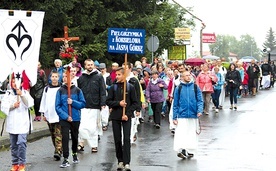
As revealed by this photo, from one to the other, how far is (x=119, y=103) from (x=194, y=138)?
7.47 feet

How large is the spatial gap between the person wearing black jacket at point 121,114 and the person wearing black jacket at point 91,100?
1917 millimetres

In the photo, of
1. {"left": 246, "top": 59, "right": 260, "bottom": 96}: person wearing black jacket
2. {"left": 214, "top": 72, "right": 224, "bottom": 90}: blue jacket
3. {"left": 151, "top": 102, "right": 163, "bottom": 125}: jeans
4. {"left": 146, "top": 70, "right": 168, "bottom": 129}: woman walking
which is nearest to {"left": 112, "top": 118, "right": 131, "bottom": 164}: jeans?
{"left": 151, "top": 102, "right": 163, "bottom": 125}: jeans

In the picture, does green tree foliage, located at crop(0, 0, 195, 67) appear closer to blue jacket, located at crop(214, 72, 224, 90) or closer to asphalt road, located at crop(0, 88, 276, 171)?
blue jacket, located at crop(214, 72, 224, 90)

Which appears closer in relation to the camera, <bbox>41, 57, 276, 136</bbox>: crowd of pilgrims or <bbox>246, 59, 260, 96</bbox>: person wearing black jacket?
<bbox>41, 57, 276, 136</bbox>: crowd of pilgrims

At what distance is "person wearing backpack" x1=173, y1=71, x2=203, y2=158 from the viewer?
41.5 feet

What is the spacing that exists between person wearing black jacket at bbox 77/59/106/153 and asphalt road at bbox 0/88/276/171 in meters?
0.36

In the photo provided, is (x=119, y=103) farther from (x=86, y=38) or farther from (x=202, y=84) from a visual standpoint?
(x=86, y=38)

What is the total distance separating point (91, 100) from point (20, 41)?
9.45ft

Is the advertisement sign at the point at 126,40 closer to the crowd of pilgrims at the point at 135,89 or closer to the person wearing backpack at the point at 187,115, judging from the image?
the crowd of pilgrims at the point at 135,89

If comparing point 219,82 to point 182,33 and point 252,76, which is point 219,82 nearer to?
point 252,76

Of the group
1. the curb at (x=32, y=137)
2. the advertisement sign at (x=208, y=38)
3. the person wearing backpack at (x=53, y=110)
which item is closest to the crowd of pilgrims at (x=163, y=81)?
the curb at (x=32, y=137)

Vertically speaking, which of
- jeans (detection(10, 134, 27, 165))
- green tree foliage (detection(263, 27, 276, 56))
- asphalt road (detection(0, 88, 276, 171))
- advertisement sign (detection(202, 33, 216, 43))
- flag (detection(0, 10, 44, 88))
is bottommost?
asphalt road (detection(0, 88, 276, 171))

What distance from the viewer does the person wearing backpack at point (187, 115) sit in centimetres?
1265

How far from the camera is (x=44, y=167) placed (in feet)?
37.6
